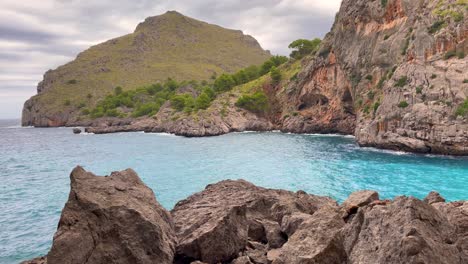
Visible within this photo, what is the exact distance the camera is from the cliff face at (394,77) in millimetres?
56562

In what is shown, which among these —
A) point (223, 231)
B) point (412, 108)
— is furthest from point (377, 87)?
point (223, 231)

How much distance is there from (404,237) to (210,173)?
40638 mm

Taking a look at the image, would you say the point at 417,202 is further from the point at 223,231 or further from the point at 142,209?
the point at 142,209

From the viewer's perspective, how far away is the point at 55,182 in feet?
151

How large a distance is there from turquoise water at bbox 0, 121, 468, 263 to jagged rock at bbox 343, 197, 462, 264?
20.2 m

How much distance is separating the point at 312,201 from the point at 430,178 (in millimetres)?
29925

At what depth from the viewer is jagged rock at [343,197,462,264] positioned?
25.0ft

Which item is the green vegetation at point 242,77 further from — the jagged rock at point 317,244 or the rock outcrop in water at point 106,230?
the jagged rock at point 317,244

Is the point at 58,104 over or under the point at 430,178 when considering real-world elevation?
over

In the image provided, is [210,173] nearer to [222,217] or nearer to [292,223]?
[292,223]

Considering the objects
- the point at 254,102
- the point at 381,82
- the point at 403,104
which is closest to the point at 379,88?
the point at 381,82

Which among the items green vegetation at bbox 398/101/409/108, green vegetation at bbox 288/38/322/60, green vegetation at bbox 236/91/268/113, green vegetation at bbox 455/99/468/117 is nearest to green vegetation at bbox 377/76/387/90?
green vegetation at bbox 398/101/409/108

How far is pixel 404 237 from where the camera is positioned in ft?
25.7

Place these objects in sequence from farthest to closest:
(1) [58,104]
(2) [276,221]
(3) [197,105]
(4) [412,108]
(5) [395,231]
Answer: (1) [58,104] → (3) [197,105] → (4) [412,108] → (2) [276,221] → (5) [395,231]
